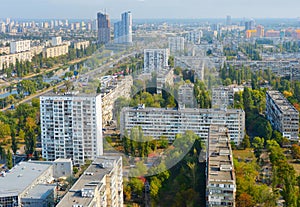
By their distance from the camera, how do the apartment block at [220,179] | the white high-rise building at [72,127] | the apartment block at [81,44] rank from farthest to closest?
the apartment block at [81,44], the white high-rise building at [72,127], the apartment block at [220,179]

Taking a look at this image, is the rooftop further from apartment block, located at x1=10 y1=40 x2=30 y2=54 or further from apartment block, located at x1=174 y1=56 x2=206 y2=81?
apartment block, located at x1=10 y1=40 x2=30 y2=54

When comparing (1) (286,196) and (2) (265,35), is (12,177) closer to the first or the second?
(1) (286,196)

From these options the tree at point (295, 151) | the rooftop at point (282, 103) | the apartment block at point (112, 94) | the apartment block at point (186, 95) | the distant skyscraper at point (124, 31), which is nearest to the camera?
the tree at point (295, 151)

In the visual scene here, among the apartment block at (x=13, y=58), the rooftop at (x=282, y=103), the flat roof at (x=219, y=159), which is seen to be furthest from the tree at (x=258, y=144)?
the apartment block at (x=13, y=58)

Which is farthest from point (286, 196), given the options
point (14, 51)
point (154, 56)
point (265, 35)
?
point (265, 35)

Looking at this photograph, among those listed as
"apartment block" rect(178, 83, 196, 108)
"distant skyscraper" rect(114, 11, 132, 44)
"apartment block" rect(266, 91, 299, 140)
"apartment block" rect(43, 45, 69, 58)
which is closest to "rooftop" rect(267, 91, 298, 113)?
"apartment block" rect(266, 91, 299, 140)

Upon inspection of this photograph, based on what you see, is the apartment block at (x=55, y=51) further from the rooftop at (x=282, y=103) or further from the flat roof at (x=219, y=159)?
the flat roof at (x=219, y=159)
